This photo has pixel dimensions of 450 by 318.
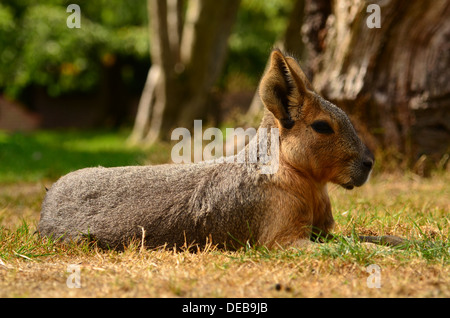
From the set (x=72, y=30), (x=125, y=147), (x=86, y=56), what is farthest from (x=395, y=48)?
(x=86, y=56)

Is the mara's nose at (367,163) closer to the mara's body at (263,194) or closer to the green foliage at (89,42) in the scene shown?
the mara's body at (263,194)

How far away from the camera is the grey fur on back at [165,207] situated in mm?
3508

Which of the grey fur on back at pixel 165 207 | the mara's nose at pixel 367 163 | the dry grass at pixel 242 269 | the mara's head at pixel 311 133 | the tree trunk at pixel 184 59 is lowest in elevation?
the dry grass at pixel 242 269

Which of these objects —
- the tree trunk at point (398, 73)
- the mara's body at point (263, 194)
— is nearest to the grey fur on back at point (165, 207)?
the mara's body at point (263, 194)

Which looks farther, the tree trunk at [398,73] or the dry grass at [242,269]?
the tree trunk at [398,73]

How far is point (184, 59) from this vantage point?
13094mm

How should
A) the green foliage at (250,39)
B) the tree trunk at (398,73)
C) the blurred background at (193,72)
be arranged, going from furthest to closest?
the green foliage at (250,39), the blurred background at (193,72), the tree trunk at (398,73)

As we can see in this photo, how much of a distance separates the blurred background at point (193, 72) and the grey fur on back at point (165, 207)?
1.21m

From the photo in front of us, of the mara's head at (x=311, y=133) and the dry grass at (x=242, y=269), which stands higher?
the mara's head at (x=311, y=133)

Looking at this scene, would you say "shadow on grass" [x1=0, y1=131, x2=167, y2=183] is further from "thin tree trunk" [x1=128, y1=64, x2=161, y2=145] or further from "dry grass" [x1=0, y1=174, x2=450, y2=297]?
"dry grass" [x1=0, y1=174, x2=450, y2=297]

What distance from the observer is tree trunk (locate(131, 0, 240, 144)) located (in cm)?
1245
